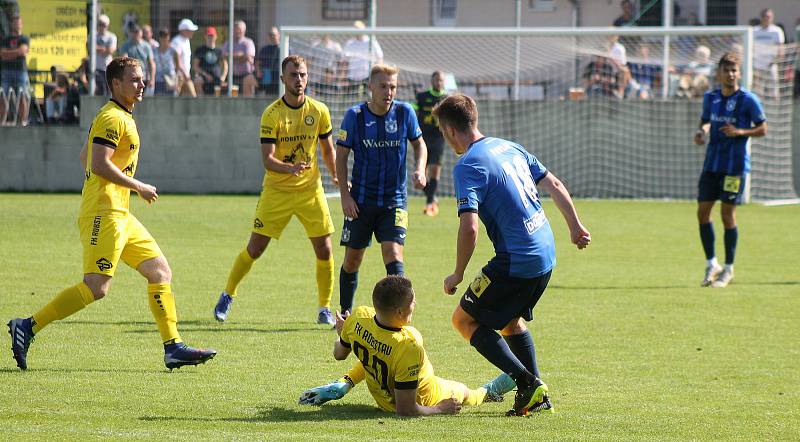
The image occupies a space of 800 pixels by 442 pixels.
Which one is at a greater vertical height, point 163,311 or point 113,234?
point 113,234

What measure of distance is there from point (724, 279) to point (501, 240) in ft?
22.8

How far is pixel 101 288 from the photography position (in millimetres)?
7625

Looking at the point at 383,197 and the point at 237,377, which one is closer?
the point at 237,377

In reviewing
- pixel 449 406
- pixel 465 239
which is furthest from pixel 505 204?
pixel 449 406

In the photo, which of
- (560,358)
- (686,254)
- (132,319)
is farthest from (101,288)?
(686,254)

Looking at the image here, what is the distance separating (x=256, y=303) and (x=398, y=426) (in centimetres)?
489

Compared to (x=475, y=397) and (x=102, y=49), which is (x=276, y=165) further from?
(x=102, y=49)

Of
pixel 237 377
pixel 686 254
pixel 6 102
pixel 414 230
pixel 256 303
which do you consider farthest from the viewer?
pixel 6 102

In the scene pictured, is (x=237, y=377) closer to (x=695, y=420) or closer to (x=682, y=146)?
(x=695, y=420)

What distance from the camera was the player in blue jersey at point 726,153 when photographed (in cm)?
1257

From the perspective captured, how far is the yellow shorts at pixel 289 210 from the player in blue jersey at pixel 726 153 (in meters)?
4.56

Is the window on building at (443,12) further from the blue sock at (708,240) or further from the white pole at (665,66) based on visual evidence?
the blue sock at (708,240)

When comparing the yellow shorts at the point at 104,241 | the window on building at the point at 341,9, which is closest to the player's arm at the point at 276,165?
the yellow shorts at the point at 104,241

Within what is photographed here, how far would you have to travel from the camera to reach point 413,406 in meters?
6.50
